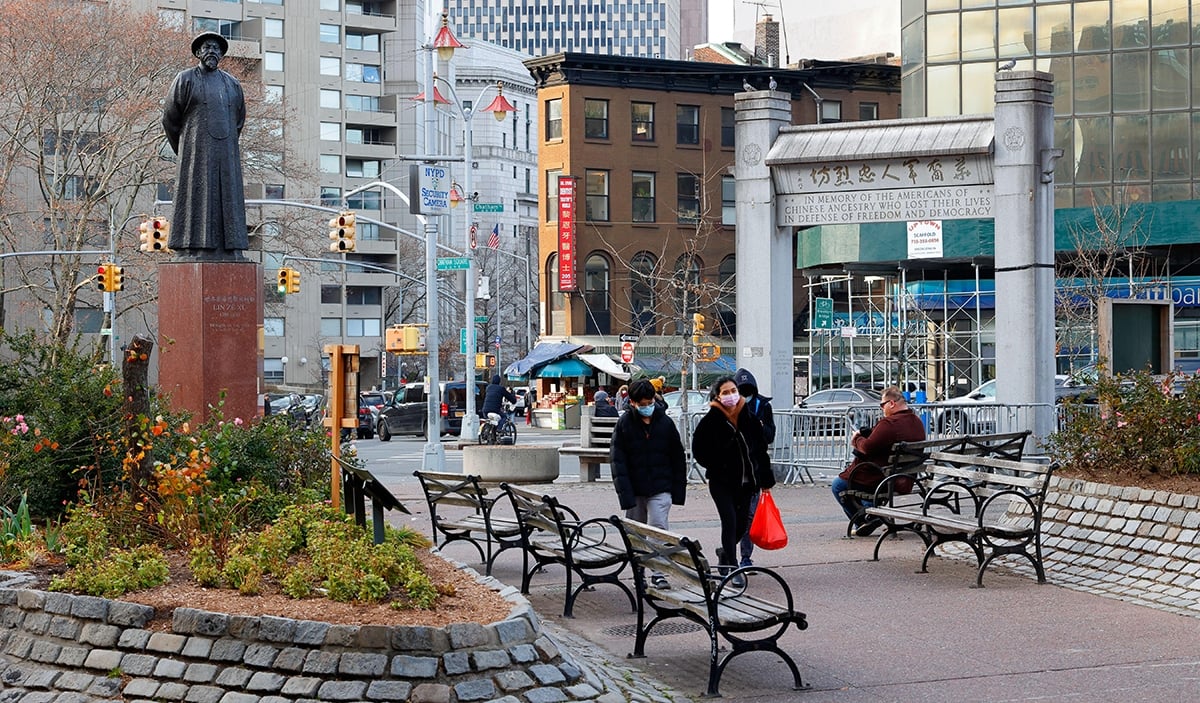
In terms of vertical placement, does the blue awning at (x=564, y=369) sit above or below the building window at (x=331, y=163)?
below

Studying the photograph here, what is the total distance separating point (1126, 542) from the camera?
13117 millimetres

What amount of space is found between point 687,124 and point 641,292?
7929 millimetres

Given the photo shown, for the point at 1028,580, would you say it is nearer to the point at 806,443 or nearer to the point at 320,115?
the point at 806,443

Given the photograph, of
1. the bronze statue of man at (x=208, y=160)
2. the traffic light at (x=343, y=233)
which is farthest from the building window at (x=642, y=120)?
the bronze statue of man at (x=208, y=160)

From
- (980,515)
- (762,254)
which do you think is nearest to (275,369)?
(762,254)

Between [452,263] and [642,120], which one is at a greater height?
[642,120]

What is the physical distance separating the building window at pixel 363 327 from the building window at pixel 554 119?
2923 centimetres

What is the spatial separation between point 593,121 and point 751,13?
20565 mm

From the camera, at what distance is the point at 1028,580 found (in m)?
12.7

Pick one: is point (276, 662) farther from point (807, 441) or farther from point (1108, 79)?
point (1108, 79)

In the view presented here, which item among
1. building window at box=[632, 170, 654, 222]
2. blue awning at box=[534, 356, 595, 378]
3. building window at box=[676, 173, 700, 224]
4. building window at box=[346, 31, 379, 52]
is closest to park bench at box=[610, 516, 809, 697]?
A: blue awning at box=[534, 356, 595, 378]

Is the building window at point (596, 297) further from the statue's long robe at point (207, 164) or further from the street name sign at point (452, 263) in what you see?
the statue's long robe at point (207, 164)

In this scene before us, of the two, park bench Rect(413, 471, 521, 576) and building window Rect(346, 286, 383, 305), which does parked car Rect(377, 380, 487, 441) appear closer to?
park bench Rect(413, 471, 521, 576)

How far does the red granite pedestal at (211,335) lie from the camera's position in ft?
54.4
